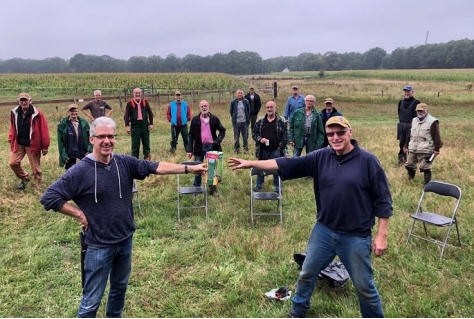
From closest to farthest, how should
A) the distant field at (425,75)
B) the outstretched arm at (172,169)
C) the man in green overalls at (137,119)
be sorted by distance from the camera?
the outstretched arm at (172,169) < the man in green overalls at (137,119) < the distant field at (425,75)

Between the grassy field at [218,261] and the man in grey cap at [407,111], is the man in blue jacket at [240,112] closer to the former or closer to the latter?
the grassy field at [218,261]

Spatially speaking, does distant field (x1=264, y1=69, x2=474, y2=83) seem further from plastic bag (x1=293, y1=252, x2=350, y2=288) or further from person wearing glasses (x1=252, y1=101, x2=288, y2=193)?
plastic bag (x1=293, y1=252, x2=350, y2=288)

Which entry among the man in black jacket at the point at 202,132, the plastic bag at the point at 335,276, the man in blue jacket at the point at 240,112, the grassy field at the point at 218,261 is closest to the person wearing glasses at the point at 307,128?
the grassy field at the point at 218,261

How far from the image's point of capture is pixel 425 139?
730 centimetres

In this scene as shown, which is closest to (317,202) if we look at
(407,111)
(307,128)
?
(307,128)

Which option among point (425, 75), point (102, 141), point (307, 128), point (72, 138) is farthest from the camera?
point (425, 75)

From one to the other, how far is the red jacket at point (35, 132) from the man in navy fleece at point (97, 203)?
16.1ft

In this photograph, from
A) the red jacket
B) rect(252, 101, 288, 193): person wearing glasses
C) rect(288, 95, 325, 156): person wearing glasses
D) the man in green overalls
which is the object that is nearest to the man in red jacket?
the red jacket

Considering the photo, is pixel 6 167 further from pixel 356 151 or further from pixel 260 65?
pixel 260 65

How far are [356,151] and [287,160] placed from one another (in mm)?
624

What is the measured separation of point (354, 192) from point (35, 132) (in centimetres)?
638

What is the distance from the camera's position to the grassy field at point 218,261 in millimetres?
3814

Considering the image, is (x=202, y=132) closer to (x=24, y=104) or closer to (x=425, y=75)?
(x=24, y=104)

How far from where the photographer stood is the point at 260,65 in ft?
388
